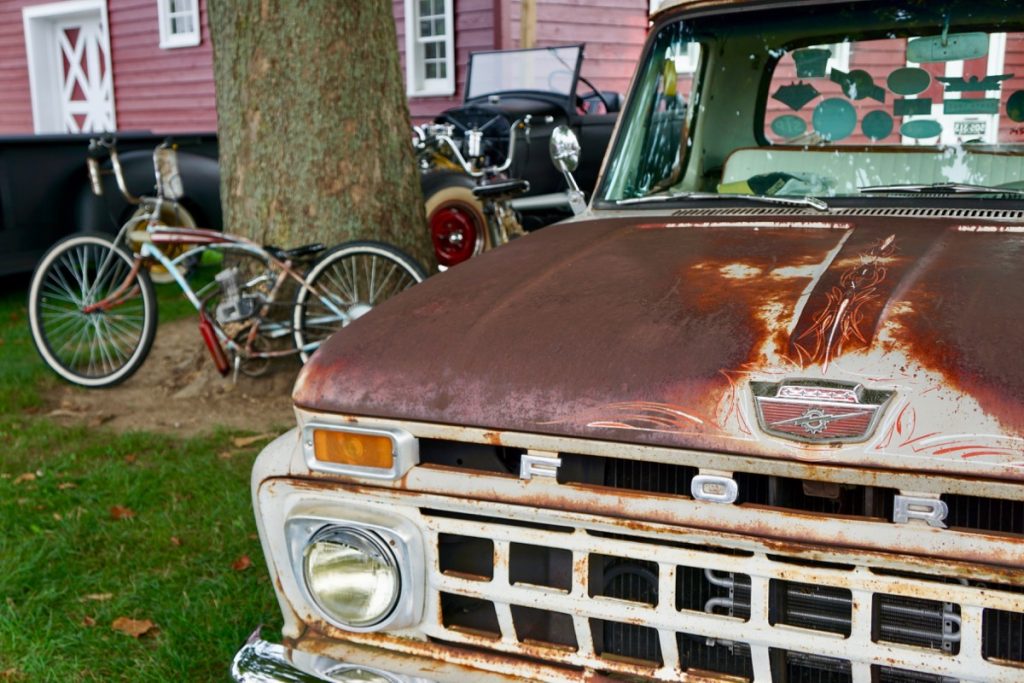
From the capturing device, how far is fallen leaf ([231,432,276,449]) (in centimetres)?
489

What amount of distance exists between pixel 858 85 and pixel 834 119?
4.8 inches

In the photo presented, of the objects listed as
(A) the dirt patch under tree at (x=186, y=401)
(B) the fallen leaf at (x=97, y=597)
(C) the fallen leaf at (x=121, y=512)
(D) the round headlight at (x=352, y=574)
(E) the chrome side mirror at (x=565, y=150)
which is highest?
(E) the chrome side mirror at (x=565, y=150)

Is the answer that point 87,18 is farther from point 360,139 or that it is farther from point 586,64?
point 360,139

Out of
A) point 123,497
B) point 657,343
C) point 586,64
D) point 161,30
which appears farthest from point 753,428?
point 161,30

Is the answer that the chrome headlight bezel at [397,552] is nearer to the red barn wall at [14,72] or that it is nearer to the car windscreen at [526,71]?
the car windscreen at [526,71]

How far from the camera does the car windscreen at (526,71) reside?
984 centimetres

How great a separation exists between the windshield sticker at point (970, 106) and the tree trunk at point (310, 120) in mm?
2918

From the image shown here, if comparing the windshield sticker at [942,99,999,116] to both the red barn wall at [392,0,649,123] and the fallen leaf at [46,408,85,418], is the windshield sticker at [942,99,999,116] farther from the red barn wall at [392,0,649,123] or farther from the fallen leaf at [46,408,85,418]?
the red barn wall at [392,0,649,123]

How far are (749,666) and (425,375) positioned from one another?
78 cm

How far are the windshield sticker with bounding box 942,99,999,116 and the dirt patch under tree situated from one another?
3196mm

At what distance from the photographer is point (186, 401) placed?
5449mm

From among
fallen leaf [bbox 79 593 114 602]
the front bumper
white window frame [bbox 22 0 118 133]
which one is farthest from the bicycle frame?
white window frame [bbox 22 0 118 133]

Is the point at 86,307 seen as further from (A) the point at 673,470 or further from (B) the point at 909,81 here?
(A) the point at 673,470

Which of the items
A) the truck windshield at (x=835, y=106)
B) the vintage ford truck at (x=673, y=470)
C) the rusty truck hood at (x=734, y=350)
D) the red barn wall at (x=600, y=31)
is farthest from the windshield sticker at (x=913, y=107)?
the red barn wall at (x=600, y=31)
